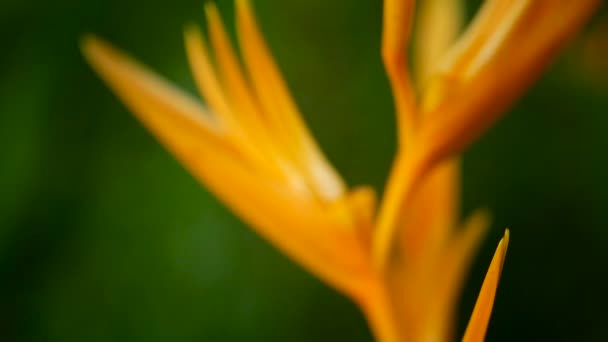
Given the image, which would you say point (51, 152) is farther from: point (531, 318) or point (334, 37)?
point (531, 318)

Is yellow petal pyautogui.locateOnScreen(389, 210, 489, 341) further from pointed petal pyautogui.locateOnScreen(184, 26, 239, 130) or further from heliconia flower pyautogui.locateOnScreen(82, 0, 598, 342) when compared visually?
pointed petal pyautogui.locateOnScreen(184, 26, 239, 130)

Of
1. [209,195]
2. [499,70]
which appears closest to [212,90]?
[499,70]

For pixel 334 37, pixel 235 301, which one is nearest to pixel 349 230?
pixel 235 301

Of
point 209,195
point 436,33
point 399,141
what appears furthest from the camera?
point 209,195

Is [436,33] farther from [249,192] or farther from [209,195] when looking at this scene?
[209,195]

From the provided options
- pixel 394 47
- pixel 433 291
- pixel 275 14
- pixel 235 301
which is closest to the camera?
pixel 394 47

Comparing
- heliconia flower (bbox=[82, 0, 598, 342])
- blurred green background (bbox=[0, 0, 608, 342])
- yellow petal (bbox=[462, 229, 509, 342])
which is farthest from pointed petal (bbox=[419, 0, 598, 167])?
blurred green background (bbox=[0, 0, 608, 342])
